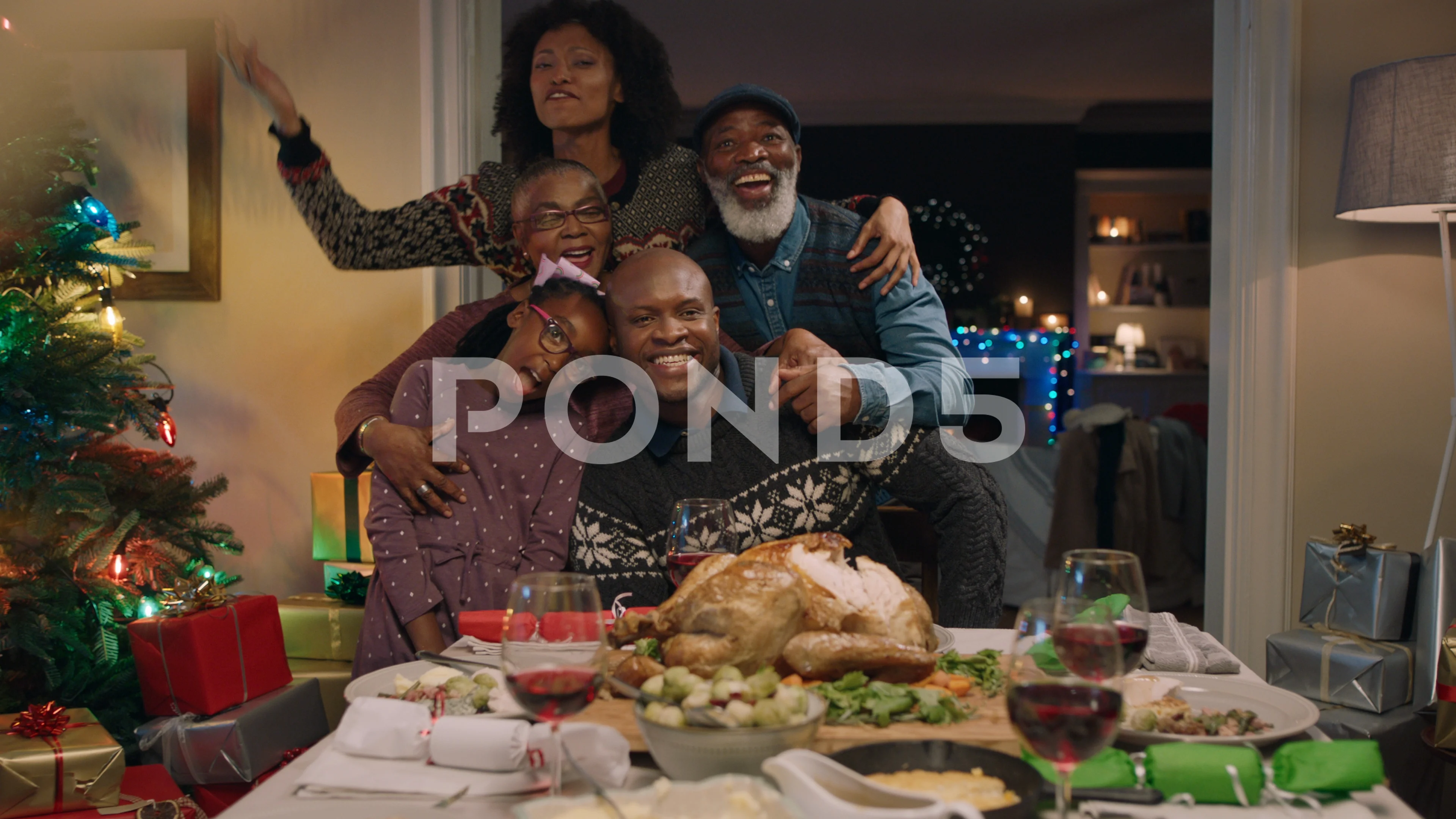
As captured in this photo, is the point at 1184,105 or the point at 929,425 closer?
the point at 929,425

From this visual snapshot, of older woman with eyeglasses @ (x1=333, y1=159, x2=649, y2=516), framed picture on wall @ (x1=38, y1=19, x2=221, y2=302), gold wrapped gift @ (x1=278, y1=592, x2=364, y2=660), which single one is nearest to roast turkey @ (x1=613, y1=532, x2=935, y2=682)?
older woman with eyeglasses @ (x1=333, y1=159, x2=649, y2=516)

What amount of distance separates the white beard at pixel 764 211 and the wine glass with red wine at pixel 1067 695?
1.86 m

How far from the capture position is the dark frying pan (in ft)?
2.88


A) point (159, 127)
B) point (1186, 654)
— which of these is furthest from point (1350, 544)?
point (159, 127)

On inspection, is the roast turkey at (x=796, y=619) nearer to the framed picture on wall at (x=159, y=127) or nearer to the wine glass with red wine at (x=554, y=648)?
the wine glass with red wine at (x=554, y=648)

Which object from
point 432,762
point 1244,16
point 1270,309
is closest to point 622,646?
point 432,762

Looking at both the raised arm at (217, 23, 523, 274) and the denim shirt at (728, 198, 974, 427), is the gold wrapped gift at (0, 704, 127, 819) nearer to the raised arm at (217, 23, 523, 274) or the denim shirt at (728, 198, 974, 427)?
the raised arm at (217, 23, 523, 274)

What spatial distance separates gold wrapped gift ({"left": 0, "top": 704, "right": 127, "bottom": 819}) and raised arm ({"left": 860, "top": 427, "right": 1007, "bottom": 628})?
1619 mm

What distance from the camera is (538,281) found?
242 cm

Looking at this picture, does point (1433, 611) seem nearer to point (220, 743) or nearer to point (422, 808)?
point (422, 808)

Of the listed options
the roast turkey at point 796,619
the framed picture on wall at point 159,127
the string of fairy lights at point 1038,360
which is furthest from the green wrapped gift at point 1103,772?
the string of fairy lights at point 1038,360

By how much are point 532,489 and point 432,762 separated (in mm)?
1141

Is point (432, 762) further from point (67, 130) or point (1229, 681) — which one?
point (67, 130)

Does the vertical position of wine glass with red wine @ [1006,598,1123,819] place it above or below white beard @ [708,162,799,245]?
below
